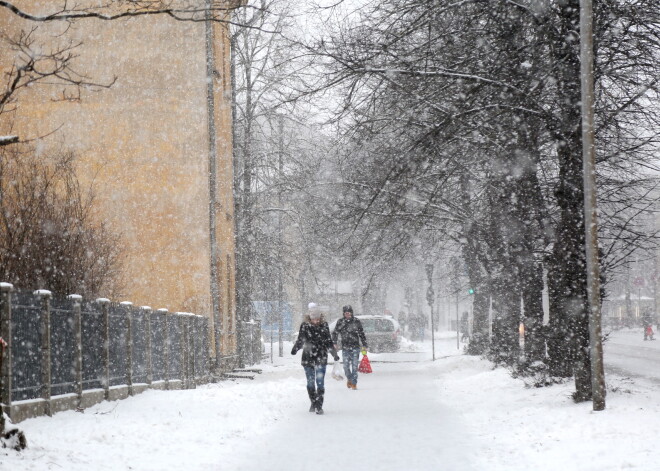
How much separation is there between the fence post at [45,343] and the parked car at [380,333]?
1225 inches

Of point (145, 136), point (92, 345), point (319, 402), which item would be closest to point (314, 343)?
point (319, 402)

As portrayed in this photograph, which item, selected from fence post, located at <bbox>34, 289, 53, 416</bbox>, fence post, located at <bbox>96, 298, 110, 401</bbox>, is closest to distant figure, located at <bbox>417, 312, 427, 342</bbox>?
fence post, located at <bbox>96, 298, 110, 401</bbox>

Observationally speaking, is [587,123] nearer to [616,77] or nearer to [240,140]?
[616,77]

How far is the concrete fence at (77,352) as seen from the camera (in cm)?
1007

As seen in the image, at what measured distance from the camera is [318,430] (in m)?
11.6

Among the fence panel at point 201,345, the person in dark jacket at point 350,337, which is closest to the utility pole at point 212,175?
the fence panel at point 201,345

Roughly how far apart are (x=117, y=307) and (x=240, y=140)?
64.5 ft

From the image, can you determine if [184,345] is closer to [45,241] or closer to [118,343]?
[45,241]

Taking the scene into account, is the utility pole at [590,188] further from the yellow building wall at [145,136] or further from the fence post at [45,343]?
the yellow building wall at [145,136]

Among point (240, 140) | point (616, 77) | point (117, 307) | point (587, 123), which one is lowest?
point (117, 307)

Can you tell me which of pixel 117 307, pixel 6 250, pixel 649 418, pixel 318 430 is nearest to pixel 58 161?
pixel 6 250

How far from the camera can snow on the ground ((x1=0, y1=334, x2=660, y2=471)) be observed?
8344 mm

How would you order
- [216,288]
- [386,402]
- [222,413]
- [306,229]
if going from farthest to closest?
[306,229] → [216,288] → [386,402] → [222,413]

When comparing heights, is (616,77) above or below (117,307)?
above
